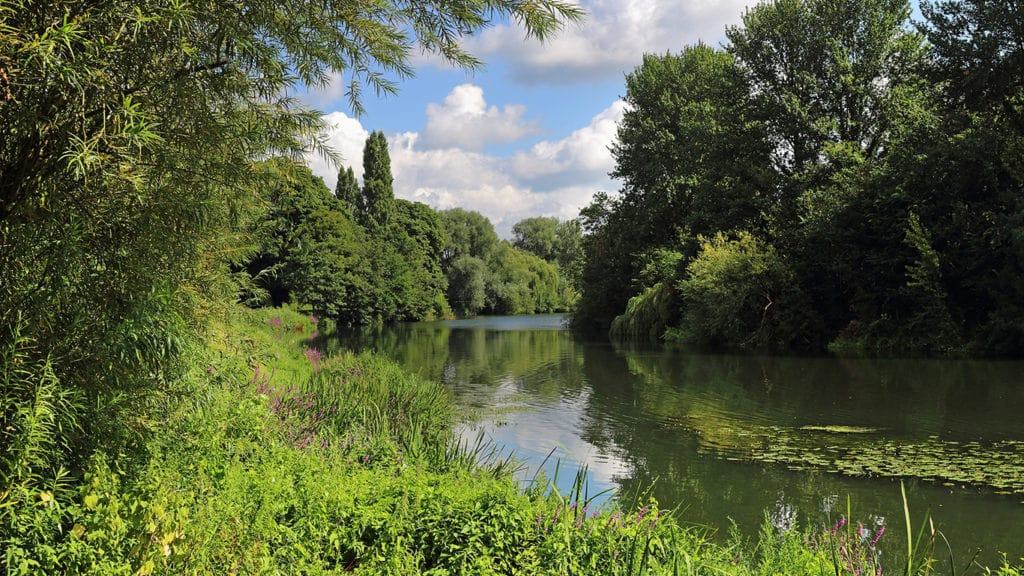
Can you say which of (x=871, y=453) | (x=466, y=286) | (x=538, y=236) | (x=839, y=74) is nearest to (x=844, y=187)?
(x=839, y=74)

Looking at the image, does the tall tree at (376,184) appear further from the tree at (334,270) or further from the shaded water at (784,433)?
the shaded water at (784,433)

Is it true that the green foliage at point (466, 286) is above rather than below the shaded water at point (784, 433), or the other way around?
above

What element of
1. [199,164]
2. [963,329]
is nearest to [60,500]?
[199,164]

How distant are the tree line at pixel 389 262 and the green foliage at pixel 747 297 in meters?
16.2

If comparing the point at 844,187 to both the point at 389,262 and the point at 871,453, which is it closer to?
the point at 871,453

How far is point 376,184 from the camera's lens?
5862cm

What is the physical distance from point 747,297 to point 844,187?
4.86m

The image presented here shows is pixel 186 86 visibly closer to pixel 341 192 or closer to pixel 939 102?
pixel 939 102

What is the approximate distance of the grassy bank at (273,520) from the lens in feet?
9.57

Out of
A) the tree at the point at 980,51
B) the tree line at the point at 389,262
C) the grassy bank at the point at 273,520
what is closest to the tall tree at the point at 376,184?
the tree line at the point at 389,262

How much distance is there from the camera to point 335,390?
30.0 feet

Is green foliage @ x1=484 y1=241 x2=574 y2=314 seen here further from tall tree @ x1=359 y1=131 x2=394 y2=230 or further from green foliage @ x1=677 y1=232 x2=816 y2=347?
green foliage @ x1=677 y1=232 x2=816 y2=347

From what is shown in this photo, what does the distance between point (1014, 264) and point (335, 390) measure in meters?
18.7

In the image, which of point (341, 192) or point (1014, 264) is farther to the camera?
point (341, 192)
